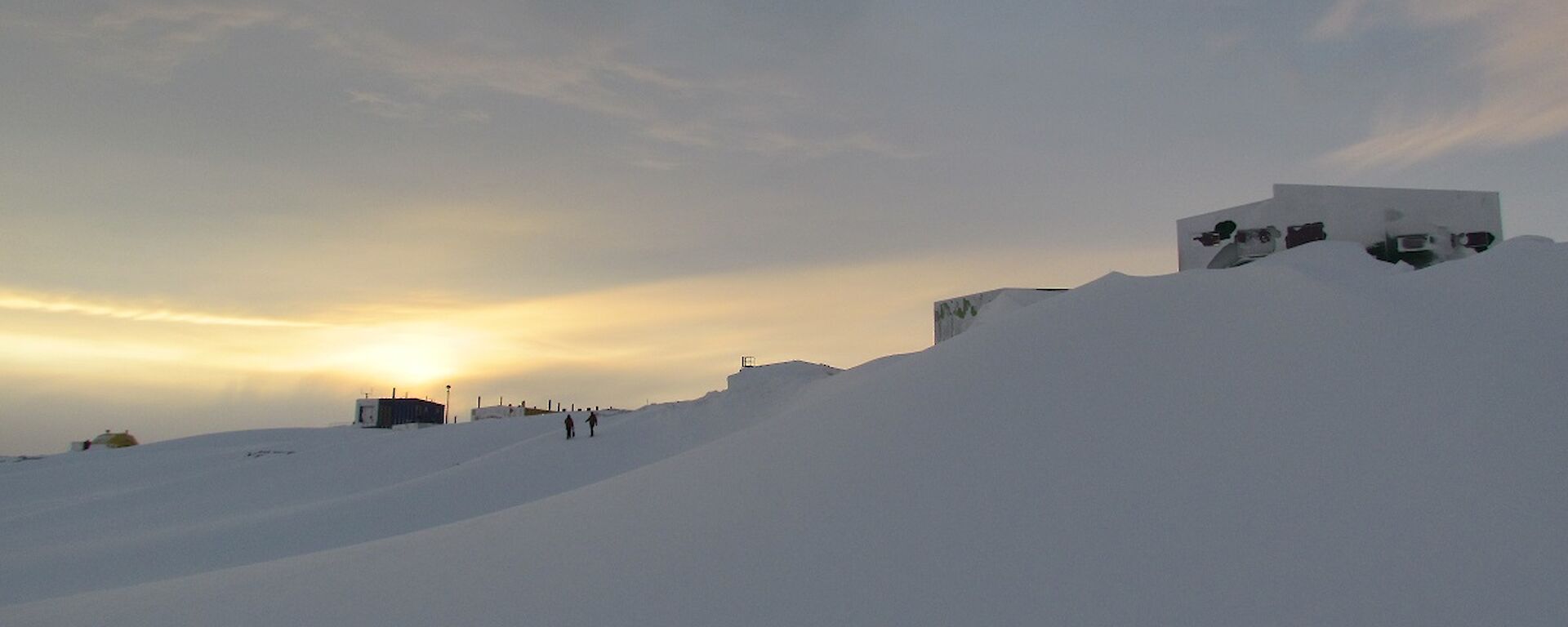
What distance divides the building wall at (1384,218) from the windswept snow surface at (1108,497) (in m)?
18.0

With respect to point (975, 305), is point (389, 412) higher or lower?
lower

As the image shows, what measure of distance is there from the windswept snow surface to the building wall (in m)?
18.0

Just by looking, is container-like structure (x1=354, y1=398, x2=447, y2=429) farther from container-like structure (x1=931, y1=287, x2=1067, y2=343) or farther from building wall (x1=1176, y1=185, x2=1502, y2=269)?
building wall (x1=1176, y1=185, x2=1502, y2=269)

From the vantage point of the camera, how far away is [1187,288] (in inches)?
626

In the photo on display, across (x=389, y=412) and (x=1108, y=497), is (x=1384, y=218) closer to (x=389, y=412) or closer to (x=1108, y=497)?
(x=1108, y=497)

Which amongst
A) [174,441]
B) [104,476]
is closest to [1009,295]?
[104,476]

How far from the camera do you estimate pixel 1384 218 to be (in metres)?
Answer: 32.3

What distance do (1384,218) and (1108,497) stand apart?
27.7 m

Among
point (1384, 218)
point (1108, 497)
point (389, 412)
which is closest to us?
point (1108, 497)

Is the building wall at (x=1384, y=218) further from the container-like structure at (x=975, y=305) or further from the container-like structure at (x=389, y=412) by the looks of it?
the container-like structure at (x=389, y=412)

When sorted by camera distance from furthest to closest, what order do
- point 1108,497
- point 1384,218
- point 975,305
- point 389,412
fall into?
point 389,412
point 975,305
point 1384,218
point 1108,497

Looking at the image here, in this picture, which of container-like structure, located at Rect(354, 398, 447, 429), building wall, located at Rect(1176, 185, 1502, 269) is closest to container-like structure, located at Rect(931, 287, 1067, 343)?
building wall, located at Rect(1176, 185, 1502, 269)

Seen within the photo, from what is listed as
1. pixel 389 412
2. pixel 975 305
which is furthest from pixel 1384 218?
pixel 389 412

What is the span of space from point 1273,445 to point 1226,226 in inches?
1022
